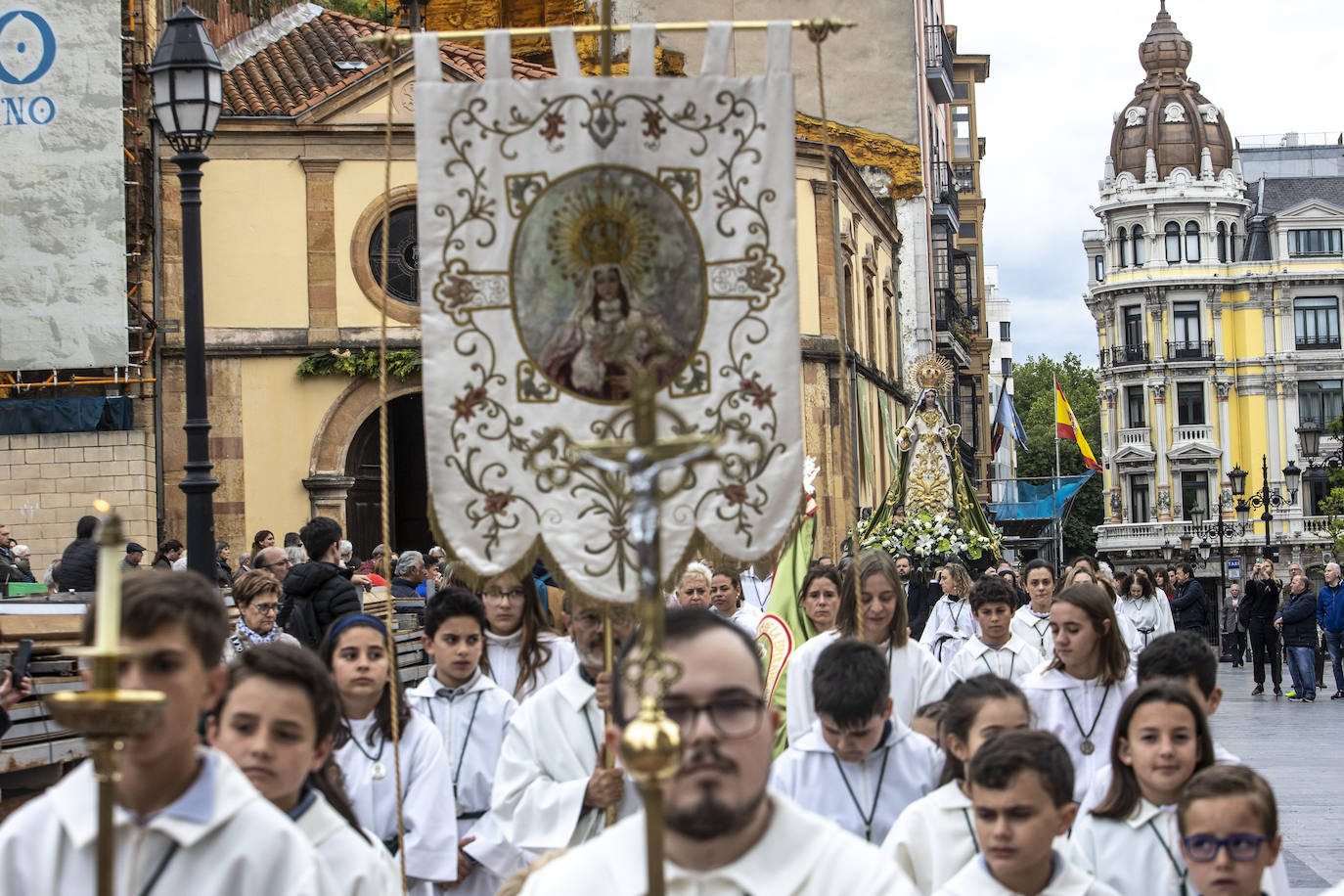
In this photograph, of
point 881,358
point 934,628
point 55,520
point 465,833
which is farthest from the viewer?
point 881,358

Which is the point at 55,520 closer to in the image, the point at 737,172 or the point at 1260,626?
the point at 1260,626

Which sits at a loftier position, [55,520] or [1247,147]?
[1247,147]

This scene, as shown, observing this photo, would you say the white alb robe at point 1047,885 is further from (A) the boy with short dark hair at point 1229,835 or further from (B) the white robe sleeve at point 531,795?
(B) the white robe sleeve at point 531,795

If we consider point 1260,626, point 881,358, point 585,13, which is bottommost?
point 1260,626

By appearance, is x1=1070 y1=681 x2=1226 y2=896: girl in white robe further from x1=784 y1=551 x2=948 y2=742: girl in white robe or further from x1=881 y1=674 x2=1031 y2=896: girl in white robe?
x1=784 y1=551 x2=948 y2=742: girl in white robe

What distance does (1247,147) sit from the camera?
90.4m

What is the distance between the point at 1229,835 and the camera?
477 cm

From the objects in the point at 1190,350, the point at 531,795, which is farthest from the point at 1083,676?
the point at 1190,350

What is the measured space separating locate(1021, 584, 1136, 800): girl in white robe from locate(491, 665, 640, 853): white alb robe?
6.72 feet

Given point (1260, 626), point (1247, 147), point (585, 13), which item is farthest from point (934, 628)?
point (1247, 147)

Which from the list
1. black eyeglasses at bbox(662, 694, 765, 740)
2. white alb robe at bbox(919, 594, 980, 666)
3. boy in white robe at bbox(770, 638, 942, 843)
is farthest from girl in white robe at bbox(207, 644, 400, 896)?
white alb robe at bbox(919, 594, 980, 666)

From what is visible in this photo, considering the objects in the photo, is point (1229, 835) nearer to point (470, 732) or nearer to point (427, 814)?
point (427, 814)

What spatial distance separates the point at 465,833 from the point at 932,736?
1792 mm

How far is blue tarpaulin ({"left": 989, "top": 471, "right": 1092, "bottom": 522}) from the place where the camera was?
42.3 meters
